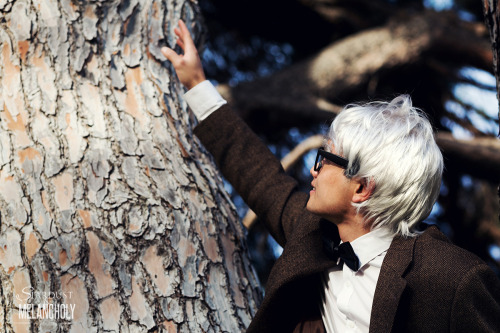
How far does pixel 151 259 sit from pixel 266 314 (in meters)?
0.37

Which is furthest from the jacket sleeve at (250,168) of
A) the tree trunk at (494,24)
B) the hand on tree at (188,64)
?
the tree trunk at (494,24)

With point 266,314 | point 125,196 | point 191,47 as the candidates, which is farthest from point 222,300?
point 191,47

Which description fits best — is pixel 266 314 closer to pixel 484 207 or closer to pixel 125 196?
pixel 125 196

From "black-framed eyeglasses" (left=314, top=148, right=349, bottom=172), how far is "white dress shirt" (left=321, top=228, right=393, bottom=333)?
0.75 ft

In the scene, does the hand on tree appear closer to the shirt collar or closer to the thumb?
the thumb

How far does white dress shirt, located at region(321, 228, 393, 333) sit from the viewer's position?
1396mm

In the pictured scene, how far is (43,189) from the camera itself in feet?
4.65

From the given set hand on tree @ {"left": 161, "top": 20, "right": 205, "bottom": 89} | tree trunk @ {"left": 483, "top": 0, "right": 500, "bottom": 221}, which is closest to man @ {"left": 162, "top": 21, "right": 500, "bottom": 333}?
tree trunk @ {"left": 483, "top": 0, "right": 500, "bottom": 221}

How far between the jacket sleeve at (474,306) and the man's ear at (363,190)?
0.34m

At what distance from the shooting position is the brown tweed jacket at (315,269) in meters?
1.27

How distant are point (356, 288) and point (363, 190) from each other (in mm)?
283

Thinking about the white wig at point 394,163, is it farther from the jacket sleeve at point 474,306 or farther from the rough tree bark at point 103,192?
the rough tree bark at point 103,192

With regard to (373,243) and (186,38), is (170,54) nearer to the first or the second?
(186,38)

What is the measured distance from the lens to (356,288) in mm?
1435
